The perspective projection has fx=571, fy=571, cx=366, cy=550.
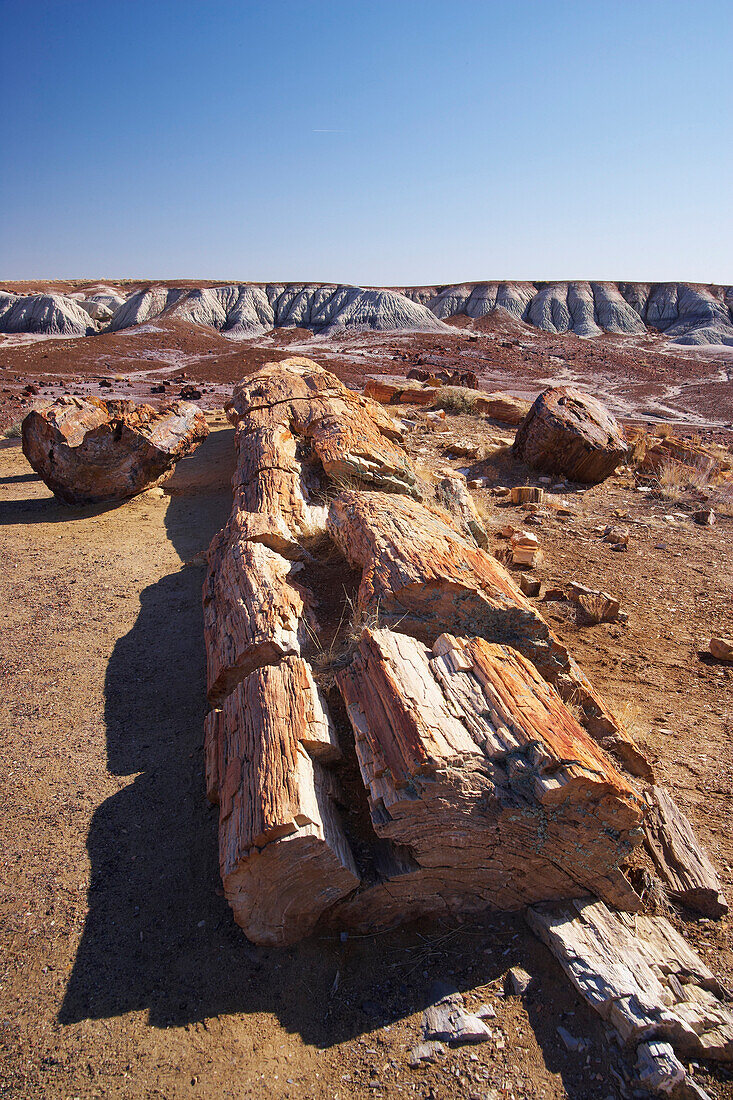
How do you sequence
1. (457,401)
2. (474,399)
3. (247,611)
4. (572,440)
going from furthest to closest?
1. (474,399)
2. (457,401)
3. (572,440)
4. (247,611)

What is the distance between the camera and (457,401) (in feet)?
41.5

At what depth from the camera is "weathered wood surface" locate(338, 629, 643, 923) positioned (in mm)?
2256

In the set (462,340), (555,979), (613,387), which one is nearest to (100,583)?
(555,979)

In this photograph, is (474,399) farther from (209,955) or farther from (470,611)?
(209,955)

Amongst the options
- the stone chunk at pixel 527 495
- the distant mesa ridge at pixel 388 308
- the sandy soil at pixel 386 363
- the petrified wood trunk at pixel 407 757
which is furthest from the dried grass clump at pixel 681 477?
the distant mesa ridge at pixel 388 308

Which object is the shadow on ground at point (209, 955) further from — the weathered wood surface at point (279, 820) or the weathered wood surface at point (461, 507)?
the weathered wood surface at point (461, 507)

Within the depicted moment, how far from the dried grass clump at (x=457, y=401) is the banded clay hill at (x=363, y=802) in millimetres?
6445

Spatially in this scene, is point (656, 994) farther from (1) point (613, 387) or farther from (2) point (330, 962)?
(1) point (613, 387)

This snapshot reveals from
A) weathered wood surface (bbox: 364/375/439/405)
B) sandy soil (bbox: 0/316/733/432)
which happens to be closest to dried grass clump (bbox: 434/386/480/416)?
weathered wood surface (bbox: 364/375/439/405)

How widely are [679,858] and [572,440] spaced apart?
6500 mm

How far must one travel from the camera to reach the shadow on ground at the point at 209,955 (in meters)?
2.09

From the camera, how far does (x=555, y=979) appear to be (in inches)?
85.2

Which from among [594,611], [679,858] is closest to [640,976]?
[679,858]

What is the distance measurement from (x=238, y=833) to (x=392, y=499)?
319cm
